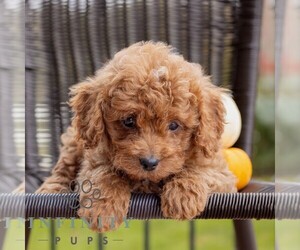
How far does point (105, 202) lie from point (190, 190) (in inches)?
5.7

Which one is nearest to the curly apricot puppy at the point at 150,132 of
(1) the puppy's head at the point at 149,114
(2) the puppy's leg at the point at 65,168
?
(1) the puppy's head at the point at 149,114

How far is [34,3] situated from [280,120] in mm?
554

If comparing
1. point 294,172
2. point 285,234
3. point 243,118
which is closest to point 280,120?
point 294,172

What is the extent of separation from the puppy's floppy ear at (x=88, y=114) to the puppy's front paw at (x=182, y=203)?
0.16 meters

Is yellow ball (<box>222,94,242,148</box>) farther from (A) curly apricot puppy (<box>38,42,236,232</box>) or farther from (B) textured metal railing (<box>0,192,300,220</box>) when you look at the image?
(B) textured metal railing (<box>0,192,300,220</box>)

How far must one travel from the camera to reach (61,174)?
1.27m

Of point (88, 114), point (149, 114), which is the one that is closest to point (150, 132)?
point (149, 114)

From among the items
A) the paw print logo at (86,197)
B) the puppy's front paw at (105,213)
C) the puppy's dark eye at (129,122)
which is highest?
the puppy's dark eye at (129,122)

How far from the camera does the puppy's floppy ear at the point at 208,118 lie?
1070 millimetres

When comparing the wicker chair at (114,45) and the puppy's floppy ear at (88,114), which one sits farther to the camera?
the wicker chair at (114,45)

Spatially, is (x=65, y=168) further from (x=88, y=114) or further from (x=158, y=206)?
(x=158, y=206)

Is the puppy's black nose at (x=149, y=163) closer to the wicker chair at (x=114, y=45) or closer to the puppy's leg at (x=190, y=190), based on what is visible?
the puppy's leg at (x=190, y=190)

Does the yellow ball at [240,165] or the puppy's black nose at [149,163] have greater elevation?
the puppy's black nose at [149,163]

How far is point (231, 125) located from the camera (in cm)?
129
